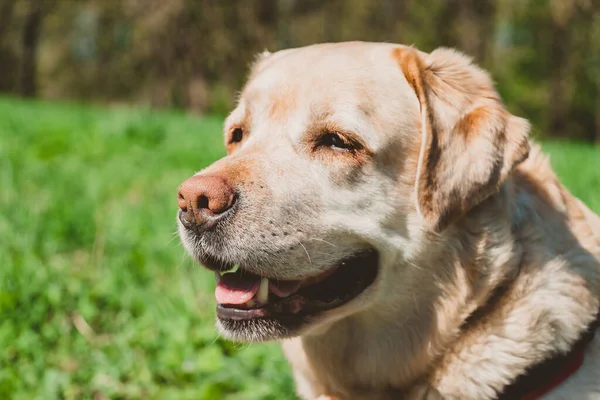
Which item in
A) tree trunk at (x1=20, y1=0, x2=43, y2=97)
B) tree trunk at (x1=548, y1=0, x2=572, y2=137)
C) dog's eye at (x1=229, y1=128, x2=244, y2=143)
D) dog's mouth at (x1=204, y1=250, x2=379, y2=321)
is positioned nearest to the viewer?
dog's mouth at (x1=204, y1=250, x2=379, y2=321)

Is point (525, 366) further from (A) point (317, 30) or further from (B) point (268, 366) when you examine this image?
(A) point (317, 30)

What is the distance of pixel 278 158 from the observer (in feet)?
8.51

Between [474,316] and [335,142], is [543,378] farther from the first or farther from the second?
[335,142]

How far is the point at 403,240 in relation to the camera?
256 cm

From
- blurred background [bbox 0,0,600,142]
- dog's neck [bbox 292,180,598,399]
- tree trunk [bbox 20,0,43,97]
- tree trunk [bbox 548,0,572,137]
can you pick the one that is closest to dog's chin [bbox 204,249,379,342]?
dog's neck [bbox 292,180,598,399]

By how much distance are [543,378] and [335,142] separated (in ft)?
3.72

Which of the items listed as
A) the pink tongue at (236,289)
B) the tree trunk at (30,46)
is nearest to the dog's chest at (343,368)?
the pink tongue at (236,289)

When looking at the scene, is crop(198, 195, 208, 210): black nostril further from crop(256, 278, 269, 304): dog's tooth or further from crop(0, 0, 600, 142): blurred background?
crop(0, 0, 600, 142): blurred background

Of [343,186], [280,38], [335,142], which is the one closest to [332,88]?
[335,142]

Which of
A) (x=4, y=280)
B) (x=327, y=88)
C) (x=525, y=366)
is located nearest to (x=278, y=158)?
(x=327, y=88)

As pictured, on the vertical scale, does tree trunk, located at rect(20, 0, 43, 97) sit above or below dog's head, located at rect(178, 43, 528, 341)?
below

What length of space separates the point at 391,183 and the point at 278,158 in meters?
0.43

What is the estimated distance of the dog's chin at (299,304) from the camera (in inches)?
98.0

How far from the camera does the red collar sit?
7.95 ft
